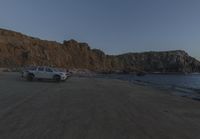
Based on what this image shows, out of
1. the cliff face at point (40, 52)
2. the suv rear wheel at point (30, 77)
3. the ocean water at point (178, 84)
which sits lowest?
the ocean water at point (178, 84)

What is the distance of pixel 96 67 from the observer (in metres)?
192

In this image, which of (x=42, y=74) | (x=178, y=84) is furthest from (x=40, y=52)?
(x=42, y=74)

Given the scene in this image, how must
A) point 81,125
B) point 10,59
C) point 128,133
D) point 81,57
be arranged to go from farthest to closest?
1. point 81,57
2. point 10,59
3. point 81,125
4. point 128,133

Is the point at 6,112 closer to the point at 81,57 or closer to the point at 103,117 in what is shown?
the point at 103,117

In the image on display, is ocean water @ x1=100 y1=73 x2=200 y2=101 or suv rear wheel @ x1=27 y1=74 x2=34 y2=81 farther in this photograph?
suv rear wheel @ x1=27 y1=74 x2=34 y2=81

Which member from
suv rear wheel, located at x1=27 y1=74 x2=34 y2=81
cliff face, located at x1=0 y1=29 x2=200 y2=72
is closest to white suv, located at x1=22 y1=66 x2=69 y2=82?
suv rear wheel, located at x1=27 y1=74 x2=34 y2=81

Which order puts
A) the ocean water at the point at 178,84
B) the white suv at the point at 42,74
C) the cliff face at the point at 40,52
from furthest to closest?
the cliff face at the point at 40,52 < the white suv at the point at 42,74 < the ocean water at the point at 178,84

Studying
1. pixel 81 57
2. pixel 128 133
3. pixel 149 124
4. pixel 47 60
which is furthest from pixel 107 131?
pixel 81 57

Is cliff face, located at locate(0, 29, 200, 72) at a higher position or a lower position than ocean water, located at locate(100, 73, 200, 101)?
higher

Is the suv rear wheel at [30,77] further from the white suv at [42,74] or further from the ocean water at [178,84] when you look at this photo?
the ocean water at [178,84]

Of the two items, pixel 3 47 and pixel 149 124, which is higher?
pixel 3 47

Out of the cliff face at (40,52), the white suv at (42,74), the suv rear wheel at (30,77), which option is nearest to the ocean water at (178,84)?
the white suv at (42,74)

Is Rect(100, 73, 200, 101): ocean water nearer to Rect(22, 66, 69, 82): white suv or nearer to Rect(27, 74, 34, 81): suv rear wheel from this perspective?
Rect(22, 66, 69, 82): white suv

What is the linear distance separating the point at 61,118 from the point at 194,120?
4.86 meters
